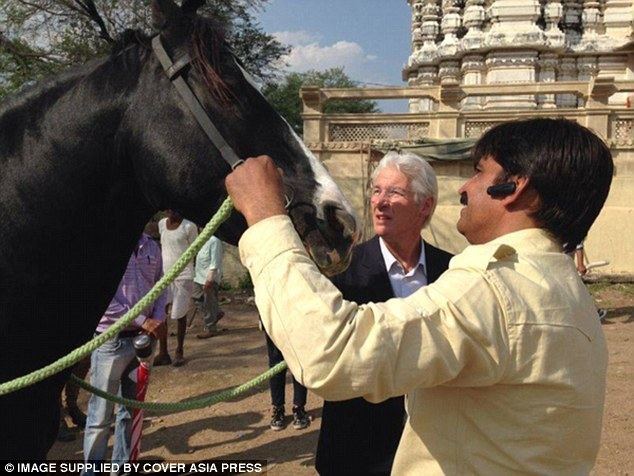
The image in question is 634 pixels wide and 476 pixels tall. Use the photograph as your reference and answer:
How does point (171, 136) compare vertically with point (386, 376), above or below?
above

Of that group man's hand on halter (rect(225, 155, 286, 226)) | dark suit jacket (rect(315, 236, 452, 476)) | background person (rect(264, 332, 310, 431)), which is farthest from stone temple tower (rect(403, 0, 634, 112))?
man's hand on halter (rect(225, 155, 286, 226))

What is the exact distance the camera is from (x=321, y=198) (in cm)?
162

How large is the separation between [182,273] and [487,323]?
593 centimetres

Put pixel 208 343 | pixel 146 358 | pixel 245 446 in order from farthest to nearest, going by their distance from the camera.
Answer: pixel 208 343 < pixel 245 446 < pixel 146 358

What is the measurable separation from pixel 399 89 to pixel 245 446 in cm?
975

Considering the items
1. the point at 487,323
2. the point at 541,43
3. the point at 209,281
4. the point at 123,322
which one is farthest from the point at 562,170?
the point at 541,43

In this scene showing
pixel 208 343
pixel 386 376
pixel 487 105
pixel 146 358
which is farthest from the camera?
pixel 487 105

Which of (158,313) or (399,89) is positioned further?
(399,89)

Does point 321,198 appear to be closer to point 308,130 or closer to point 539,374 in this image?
point 539,374

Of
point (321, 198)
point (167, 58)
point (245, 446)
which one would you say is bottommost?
point (245, 446)

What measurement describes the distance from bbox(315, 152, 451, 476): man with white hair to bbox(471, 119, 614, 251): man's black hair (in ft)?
3.97

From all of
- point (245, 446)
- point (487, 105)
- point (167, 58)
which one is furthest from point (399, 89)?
point (167, 58)

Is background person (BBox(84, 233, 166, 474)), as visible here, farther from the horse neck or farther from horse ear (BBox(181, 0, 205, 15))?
horse ear (BBox(181, 0, 205, 15))

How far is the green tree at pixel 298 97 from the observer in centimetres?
3004
